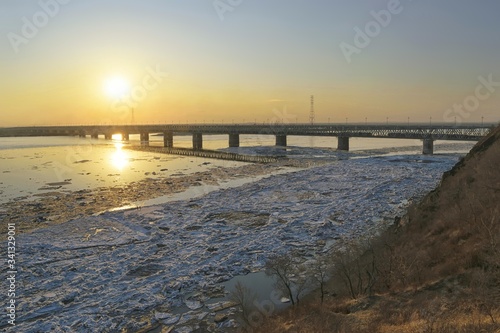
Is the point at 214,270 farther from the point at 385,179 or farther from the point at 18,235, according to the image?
the point at 385,179

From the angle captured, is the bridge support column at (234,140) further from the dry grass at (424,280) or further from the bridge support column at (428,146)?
the dry grass at (424,280)

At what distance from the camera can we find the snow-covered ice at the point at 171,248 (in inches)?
490

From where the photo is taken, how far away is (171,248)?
60.0 feet

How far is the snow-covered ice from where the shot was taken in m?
12.4

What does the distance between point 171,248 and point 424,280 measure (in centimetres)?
1171

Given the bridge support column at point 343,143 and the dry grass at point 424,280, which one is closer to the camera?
the dry grass at point 424,280

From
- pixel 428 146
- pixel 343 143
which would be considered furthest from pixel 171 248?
pixel 343 143

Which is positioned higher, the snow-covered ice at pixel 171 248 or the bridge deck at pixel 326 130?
the bridge deck at pixel 326 130

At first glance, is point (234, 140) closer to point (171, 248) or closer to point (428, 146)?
point (428, 146)

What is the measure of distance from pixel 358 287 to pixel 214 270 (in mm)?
6165

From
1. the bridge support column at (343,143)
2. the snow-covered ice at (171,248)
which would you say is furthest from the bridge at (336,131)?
the snow-covered ice at (171,248)

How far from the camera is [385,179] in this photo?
38.1 m

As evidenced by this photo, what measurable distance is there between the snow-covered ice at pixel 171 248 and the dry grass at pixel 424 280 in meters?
3.46

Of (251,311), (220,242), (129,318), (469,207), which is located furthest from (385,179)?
(129,318)
